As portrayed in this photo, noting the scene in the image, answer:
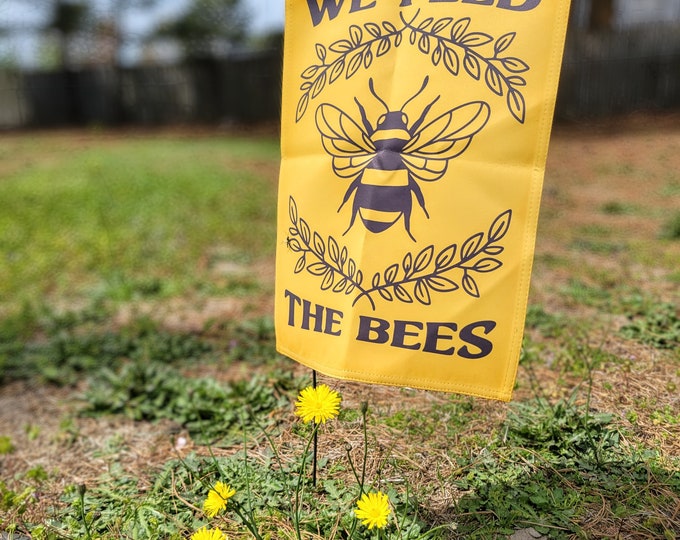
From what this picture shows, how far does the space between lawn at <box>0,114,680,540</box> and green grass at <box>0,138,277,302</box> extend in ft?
0.12

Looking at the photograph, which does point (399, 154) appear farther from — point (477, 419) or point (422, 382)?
point (477, 419)

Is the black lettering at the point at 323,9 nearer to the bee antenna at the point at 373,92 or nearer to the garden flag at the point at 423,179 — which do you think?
the garden flag at the point at 423,179

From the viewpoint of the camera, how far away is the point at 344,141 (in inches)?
71.2

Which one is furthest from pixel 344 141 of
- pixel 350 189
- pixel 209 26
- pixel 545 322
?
pixel 209 26

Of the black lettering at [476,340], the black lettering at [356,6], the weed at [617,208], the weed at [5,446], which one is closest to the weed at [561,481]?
the black lettering at [476,340]

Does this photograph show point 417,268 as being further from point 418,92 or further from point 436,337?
point 418,92

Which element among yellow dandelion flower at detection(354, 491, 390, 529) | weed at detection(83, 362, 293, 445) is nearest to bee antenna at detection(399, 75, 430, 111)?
yellow dandelion flower at detection(354, 491, 390, 529)

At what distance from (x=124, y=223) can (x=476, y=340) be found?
5099 millimetres

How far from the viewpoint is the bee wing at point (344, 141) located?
178 cm

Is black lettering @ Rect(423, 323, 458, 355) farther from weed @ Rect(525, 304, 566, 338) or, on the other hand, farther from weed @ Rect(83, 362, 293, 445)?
weed @ Rect(525, 304, 566, 338)

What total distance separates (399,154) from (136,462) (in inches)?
64.0

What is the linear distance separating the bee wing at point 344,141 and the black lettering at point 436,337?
0.52 m

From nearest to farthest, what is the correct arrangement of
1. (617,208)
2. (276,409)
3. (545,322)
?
(276,409), (545,322), (617,208)

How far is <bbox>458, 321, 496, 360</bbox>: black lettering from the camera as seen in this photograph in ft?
5.57
